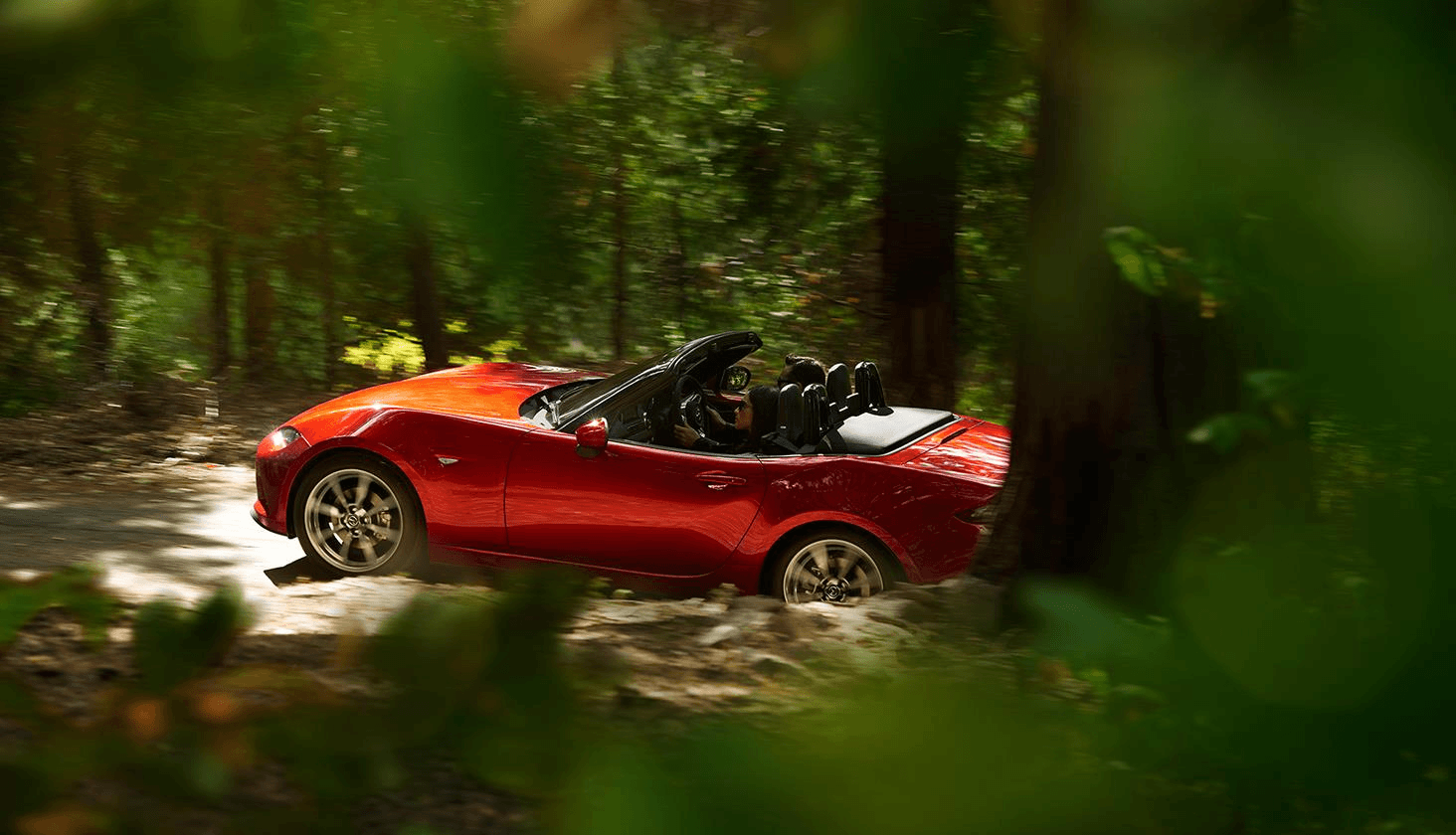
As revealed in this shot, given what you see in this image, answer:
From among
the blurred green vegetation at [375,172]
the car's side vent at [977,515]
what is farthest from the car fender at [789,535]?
the blurred green vegetation at [375,172]

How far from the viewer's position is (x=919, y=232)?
1315 millimetres

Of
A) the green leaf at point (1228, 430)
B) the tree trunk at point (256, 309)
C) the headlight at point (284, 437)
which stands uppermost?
the tree trunk at point (256, 309)

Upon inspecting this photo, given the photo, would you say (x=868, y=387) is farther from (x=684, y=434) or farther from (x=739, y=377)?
(x=739, y=377)

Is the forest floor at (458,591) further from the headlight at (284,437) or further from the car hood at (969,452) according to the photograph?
the headlight at (284,437)

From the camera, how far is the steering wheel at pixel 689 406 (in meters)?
6.58

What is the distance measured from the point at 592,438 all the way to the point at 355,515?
4.67ft

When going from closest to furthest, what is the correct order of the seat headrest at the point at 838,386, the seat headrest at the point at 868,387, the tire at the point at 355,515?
the seat headrest at the point at 838,386 → the tire at the point at 355,515 → the seat headrest at the point at 868,387

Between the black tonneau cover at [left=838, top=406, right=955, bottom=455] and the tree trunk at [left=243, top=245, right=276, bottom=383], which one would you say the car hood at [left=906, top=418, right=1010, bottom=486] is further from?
the tree trunk at [left=243, top=245, right=276, bottom=383]

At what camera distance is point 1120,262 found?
37.6 inches

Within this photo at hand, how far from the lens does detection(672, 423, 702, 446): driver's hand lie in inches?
257

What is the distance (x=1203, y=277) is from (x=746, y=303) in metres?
0.48

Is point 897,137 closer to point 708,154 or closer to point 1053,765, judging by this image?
point 708,154

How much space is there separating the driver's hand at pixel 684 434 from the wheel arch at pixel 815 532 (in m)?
0.74

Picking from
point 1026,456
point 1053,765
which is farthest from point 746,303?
point 1026,456
